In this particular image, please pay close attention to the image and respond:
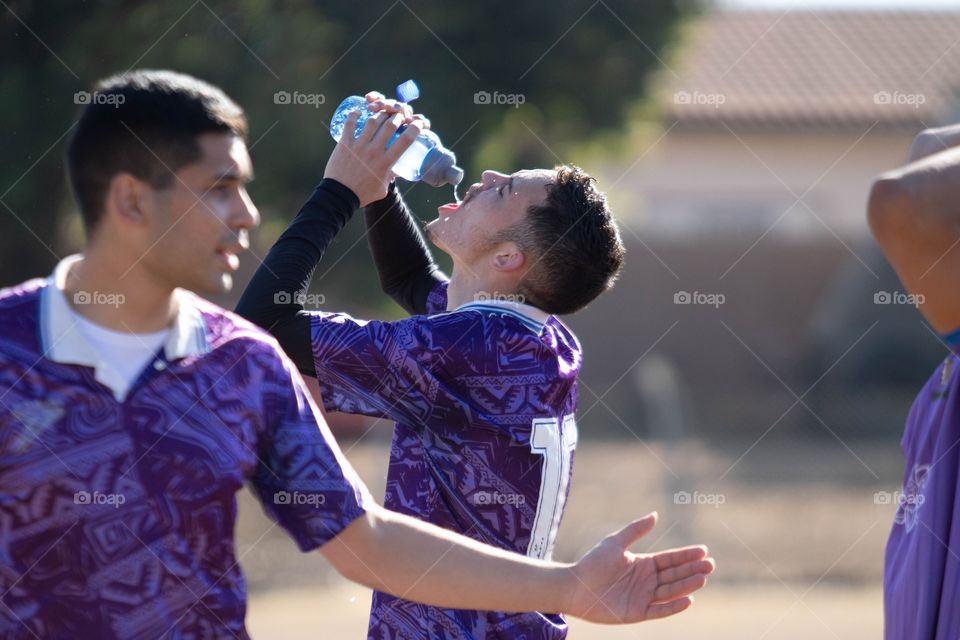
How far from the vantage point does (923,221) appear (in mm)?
1920

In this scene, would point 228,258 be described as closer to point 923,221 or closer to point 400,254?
point 923,221

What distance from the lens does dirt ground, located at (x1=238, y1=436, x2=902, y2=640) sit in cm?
711

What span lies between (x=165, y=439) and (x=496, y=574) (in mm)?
575

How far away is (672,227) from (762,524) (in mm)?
8266

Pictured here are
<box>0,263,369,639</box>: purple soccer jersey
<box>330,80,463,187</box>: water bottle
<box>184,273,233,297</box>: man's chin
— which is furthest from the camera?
<box>330,80,463,187</box>: water bottle

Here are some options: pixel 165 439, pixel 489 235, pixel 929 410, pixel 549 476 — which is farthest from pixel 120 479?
pixel 929 410

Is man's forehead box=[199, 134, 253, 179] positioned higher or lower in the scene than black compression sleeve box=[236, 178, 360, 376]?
lower

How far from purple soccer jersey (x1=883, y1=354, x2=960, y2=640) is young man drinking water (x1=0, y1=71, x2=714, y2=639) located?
62 centimetres

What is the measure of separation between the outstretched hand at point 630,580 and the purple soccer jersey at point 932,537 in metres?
0.49

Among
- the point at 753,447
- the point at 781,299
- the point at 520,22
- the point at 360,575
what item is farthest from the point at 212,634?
the point at 781,299

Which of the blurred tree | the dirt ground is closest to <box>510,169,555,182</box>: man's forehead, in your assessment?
the blurred tree

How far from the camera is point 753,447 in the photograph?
1184 centimetres

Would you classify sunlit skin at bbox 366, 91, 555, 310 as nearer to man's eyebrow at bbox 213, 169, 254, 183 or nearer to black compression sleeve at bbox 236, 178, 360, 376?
black compression sleeve at bbox 236, 178, 360, 376

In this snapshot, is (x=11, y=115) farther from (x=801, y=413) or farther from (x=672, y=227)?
(x=672, y=227)
